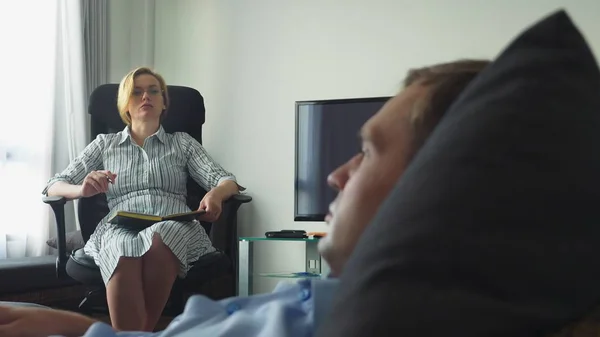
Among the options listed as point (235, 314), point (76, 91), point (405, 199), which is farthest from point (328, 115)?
point (405, 199)

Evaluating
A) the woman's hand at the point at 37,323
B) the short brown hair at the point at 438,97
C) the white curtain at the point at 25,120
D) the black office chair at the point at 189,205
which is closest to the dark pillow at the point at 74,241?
the white curtain at the point at 25,120

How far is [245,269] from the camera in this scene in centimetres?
306

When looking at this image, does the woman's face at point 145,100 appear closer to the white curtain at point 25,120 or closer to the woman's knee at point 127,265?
the woman's knee at point 127,265

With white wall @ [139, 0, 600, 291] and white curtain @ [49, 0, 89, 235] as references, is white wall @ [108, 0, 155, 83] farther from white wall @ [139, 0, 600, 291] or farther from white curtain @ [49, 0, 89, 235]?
white curtain @ [49, 0, 89, 235]

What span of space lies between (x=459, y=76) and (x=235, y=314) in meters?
0.39

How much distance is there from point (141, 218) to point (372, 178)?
1492 mm

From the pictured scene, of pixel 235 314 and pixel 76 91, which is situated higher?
pixel 76 91

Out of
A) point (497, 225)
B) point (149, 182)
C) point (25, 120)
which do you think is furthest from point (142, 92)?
point (497, 225)

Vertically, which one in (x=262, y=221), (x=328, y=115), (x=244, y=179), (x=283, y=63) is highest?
(x=283, y=63)

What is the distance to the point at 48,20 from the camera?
3484 millimetres

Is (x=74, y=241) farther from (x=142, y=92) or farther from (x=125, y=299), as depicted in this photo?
(x=125, y=299)

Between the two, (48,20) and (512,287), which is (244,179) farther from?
(512,287)

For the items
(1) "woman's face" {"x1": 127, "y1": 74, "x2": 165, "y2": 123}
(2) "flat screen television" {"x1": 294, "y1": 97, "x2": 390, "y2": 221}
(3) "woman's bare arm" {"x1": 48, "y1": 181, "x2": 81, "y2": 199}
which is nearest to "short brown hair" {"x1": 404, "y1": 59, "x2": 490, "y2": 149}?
(3) "woman's bare arm" {"x1": 48, "y1": 181, "x2": 81, "y2": 199}

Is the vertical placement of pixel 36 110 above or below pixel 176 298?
above
